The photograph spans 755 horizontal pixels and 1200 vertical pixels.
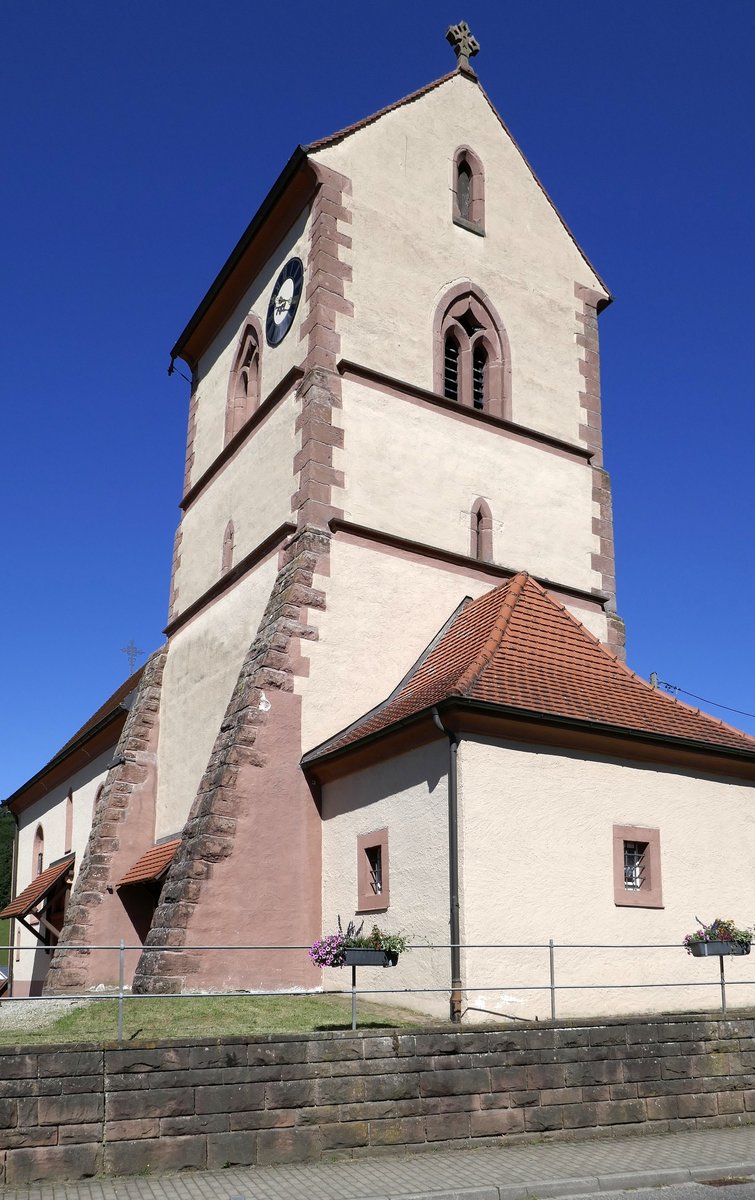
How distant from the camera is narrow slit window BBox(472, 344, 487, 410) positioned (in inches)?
742

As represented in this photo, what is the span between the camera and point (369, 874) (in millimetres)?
13344

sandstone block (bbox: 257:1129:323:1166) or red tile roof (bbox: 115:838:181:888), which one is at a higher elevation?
red tile roof (bbox: 115:838:181:888)

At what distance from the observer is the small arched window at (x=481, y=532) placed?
57.7 ft

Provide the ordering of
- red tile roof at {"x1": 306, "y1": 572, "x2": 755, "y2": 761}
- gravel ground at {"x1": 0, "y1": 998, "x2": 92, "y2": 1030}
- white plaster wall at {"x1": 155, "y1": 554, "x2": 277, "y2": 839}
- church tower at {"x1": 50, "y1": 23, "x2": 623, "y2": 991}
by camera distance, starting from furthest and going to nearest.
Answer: white plaster wall at {"x1": 155, "y1": 554, "x2": 277, "y2": 839} < church tower at {"x1": 50, "y1": 23, "x2": 623, "y2": 991} < red tile roof at {"x1": 306, "y1": 572, "x2": 755, "y2": 761} < gravel ground at {"x1": 0, "y1": 998, "x2": 92, "y2": 1030}

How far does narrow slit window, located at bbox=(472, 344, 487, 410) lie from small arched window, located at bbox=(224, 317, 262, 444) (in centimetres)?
389

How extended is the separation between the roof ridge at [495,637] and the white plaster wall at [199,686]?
3564mm

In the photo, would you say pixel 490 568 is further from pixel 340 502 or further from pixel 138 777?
pixel 138 777

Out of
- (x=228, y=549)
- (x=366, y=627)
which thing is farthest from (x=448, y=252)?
(x=366, y=627)

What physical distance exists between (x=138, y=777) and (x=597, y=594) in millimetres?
8518

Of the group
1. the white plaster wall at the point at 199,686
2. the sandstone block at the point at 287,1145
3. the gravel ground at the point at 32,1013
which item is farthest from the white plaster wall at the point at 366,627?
the sandstone block at the point at 287,1145

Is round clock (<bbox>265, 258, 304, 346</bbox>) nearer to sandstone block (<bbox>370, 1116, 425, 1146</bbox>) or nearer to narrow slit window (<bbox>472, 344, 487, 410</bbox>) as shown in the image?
narrow slit window (<bbox>472, 344, 487, 410</bbox>)

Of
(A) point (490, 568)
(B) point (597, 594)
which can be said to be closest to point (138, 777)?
(A) point (490, 568)

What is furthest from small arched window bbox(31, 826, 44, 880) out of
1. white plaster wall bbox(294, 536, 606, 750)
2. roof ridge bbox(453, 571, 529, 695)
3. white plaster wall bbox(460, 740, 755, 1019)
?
white plaster wall bbox(460, 740, 755, 1019)

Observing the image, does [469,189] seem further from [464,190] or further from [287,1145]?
[287,1145]
